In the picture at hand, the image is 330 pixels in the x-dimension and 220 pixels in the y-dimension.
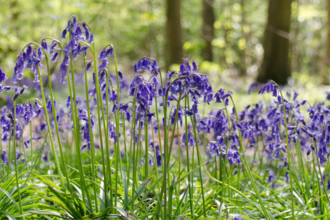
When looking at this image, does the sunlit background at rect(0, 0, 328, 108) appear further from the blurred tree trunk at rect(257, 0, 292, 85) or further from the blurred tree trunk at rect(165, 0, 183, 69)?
the blurred tree trunk at rect(257, 0, 292, 85)

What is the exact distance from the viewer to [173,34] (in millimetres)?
11859

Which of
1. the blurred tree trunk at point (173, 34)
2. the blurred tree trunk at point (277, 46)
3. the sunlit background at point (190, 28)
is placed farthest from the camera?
the blurred tree trunk at point (277, 46)

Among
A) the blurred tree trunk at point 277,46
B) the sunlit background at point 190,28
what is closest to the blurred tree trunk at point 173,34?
the sunlit background at point 190,28

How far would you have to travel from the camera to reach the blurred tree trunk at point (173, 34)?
11.7m

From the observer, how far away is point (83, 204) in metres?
2.12

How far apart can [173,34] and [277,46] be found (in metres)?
4.76

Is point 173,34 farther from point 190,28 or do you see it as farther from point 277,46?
point 190,28

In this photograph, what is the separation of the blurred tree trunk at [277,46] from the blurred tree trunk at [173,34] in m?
4.02

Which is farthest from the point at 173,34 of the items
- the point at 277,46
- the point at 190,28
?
the point at 190,28

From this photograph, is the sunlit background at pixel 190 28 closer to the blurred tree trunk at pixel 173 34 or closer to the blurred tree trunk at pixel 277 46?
the blurred tree trunk at pixel 173 34

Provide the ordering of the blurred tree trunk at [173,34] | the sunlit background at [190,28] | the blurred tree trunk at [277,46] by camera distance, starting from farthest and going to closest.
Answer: the blurred tree trunk at [277,46] → the blurred tree trunk at [173,34] → the sunlit background at [190,28]

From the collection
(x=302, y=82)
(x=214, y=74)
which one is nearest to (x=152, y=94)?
(x=214, y=74)

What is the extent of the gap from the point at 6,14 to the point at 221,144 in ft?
30.0

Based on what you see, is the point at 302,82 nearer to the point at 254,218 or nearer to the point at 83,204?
the point at 254,218
